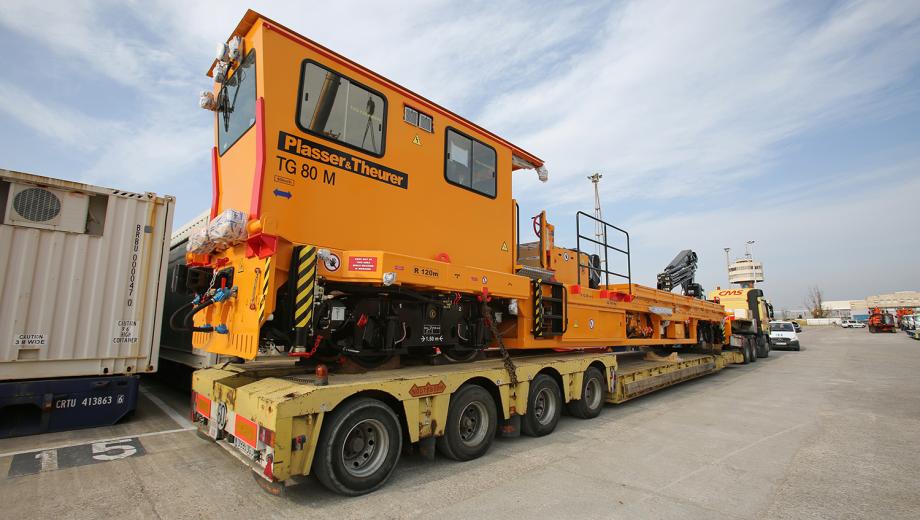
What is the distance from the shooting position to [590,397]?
7.77m

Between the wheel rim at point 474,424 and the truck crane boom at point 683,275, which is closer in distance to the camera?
the wheel rim at point 474,424

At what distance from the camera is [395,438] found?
4426 mm

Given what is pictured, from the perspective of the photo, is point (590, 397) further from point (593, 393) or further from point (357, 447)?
point (357, 447)

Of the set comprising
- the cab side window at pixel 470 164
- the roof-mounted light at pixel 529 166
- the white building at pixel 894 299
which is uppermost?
the white building at pixel 894 299

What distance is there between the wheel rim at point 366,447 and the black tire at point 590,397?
408 centimetres

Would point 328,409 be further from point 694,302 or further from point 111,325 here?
point 694,302

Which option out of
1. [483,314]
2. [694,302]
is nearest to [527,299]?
[483,314]

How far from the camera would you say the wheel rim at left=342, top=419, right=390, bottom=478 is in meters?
4.18

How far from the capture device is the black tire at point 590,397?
747 centimetres

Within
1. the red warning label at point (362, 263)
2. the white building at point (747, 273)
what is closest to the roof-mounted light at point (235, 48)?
the red warning label at point (362, 263)

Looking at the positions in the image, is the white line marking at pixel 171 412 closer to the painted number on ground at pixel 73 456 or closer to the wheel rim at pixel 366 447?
the painted number on ground at pixel 73 456

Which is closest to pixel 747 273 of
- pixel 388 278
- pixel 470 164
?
pixel 470 164

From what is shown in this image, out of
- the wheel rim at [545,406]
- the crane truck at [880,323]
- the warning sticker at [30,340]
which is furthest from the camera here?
the crane truck at [880,323]

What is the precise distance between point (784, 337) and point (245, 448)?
29.2 m
